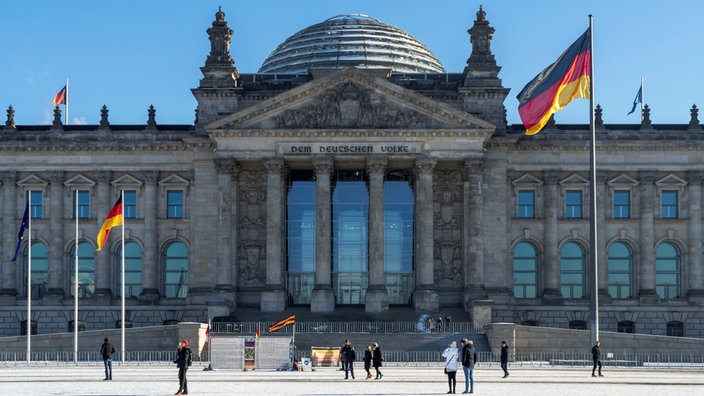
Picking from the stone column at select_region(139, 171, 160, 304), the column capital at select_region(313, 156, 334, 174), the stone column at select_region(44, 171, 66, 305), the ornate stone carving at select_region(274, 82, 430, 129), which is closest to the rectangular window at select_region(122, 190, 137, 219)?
the stone column at select_region(139, 171, 160, 304)

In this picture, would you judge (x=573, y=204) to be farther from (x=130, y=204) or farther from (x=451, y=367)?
(x=451, y=367)

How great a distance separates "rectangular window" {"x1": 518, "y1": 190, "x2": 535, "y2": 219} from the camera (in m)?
88.9

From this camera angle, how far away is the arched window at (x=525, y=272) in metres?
88.6

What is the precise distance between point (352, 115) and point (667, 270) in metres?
25.3

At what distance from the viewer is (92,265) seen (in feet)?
292

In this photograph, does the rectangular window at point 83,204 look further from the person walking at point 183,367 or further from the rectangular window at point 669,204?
the person walking at point 183,367

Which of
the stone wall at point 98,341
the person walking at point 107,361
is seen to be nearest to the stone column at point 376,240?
the stone wall at point 98,341

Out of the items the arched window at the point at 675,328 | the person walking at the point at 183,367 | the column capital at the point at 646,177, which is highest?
the column capital at the point at 646,177

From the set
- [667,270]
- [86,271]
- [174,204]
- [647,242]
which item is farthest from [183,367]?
[667,270]

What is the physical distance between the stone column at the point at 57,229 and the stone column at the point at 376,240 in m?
22.3

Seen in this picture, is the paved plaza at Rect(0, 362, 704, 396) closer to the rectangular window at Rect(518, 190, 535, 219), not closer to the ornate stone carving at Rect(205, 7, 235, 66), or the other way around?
the rectangular window at Rect(518, 190, 535, 219)

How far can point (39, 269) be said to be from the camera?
8894 centimetres

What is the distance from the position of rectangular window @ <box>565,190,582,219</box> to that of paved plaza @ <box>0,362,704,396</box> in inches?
1137

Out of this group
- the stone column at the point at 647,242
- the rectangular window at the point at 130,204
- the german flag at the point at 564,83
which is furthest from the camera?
Result: the rectangular window at the point at 130,204
